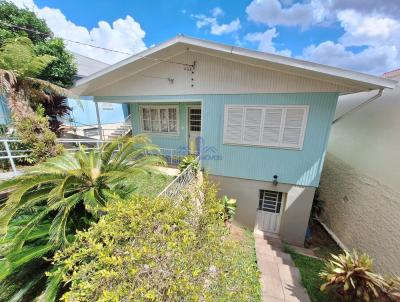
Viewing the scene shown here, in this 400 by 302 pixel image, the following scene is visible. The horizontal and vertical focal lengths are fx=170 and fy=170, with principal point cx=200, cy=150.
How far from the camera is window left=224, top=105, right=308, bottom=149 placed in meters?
5.65

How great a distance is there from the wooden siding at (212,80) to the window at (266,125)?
615 millimetres

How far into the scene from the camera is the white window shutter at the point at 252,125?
19.7 ft

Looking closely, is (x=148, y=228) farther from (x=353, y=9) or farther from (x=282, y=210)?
(x=353, y=9)

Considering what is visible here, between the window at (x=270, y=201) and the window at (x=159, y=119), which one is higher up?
the window at (x=159, y=119)

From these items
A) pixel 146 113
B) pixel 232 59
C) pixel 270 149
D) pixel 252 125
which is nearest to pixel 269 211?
pixel 270 149

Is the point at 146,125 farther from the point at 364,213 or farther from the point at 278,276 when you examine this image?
the point at 364,213

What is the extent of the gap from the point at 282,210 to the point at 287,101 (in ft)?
14.2

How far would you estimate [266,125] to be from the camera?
598 cm

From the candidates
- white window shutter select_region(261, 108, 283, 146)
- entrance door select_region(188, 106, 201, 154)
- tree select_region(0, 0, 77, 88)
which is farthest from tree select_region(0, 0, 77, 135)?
white window shutter select_region(261, 108, 283, 146)

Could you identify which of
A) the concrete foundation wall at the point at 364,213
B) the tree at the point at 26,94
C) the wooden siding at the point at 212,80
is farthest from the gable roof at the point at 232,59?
the concrete foundation wall at the point at 364,213

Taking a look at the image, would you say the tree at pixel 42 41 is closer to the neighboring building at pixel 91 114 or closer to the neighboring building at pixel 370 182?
the neighboring building at pixel 91 114

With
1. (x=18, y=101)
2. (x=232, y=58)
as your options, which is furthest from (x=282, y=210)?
(x=18, y=101)

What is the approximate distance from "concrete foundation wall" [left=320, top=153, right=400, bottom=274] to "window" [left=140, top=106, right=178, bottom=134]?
24.8 feet

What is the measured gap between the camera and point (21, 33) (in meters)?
10.5
